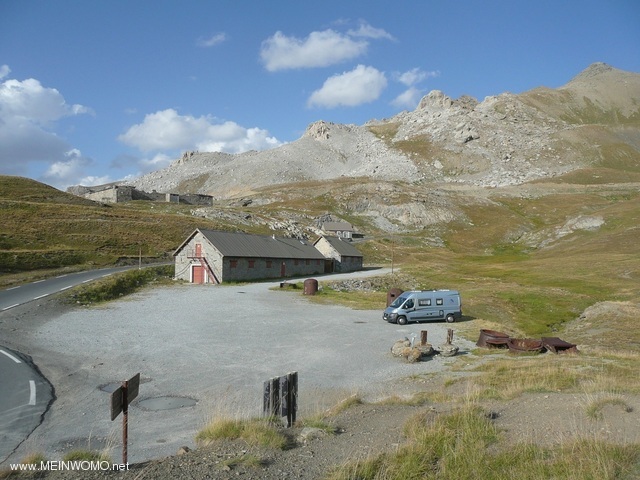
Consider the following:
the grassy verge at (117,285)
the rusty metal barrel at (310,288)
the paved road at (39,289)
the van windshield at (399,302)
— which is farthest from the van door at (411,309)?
the paved road at (39,289)

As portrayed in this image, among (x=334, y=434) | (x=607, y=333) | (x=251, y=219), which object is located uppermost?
(x=251, y=219)

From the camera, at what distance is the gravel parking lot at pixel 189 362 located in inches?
562

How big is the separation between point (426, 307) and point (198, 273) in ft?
118

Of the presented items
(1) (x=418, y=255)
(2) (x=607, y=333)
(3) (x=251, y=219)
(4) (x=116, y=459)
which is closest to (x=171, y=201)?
(3) (x=251, y=219)

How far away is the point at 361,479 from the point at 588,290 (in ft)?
197

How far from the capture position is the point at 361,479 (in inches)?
320

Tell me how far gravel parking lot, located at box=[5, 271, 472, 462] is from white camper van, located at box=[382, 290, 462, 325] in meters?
1.11

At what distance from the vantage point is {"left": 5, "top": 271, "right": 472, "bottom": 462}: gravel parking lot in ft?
46.8

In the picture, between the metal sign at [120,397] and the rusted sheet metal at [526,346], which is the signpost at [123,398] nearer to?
the metal sign at [120,397]

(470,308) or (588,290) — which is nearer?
(470,308)

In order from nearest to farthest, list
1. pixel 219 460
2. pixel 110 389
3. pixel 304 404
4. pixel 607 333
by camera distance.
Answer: pixel 219 460 → pixel 304 404 → pixel 110 389 → pixel 607 333

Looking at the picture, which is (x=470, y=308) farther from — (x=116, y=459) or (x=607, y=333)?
(x=116, y=459)

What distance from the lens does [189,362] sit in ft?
75.4

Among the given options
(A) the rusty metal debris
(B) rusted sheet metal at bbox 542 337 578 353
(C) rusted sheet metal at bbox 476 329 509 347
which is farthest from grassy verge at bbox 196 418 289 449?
(C) rusted sheet metal at bbox 476 329 509 347
